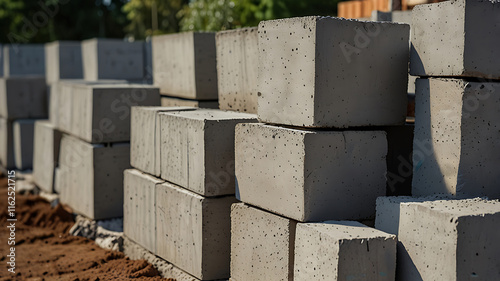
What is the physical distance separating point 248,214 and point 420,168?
3.92 ft

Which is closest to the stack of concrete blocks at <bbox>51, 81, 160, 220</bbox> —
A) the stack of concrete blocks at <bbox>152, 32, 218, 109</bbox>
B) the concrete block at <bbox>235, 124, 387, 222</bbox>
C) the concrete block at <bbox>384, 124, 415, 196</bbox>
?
the stack of concrete blocks at <bbox>152, 32, 218, 109</bbox>

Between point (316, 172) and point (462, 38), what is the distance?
117 cm

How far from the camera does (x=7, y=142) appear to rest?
1052 centimetres

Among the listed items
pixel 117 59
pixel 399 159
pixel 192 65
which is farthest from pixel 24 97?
pixel 399 159

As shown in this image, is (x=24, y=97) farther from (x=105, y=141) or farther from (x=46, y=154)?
(x=105, y=141)

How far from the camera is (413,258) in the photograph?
11.5ft

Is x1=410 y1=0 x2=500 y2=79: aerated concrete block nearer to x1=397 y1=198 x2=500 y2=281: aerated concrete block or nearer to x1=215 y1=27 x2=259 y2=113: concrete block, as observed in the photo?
x1=397 y1=198 x2=500 y2=281: aerated concrete block

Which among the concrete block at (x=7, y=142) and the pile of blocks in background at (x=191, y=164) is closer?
the pile of blocks in background at (x=191, y=164)

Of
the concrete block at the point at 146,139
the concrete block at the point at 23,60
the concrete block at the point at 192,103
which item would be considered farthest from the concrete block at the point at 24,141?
the concrete block at the point at 146,139

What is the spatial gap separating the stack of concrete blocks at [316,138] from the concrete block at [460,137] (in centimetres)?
30

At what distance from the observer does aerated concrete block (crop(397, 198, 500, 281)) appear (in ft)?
10.7

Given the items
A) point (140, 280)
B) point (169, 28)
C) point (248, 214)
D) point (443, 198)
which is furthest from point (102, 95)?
point (169, 28)

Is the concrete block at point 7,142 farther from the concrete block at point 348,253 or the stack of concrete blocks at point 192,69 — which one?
the concrete block at point 348,253

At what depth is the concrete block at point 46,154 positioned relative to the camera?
26.7 feet
